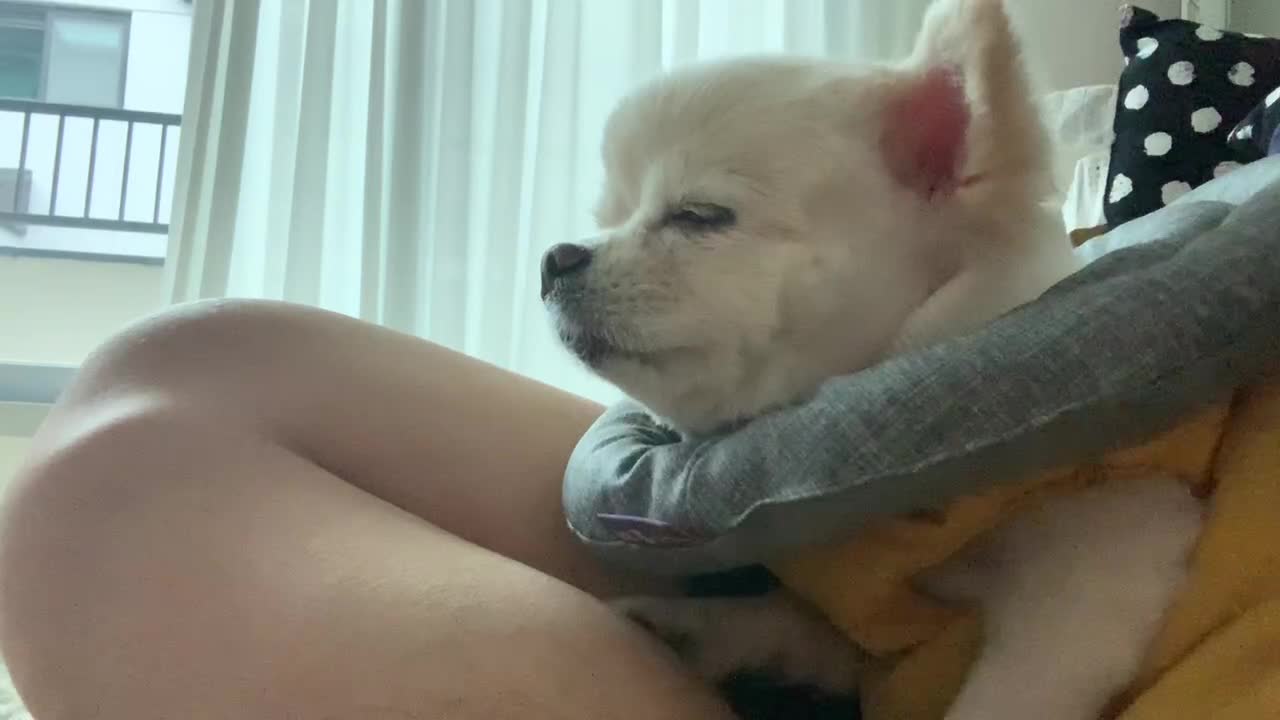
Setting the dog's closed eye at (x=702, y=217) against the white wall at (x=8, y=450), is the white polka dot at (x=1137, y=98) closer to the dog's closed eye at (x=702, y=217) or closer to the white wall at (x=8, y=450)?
the dog's closed eye at (x=702, y=217)

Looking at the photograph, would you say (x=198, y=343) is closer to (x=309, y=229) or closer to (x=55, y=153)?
(x=309, y=229)

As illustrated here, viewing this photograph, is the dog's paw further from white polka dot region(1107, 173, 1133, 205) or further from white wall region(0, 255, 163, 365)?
white wall region(0, 255, 163, 365)

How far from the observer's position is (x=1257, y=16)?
155 cm

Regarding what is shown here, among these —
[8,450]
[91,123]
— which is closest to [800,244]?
[8,450]

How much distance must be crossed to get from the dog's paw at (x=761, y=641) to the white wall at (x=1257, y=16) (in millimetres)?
1306

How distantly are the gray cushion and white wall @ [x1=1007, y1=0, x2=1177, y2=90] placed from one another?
3.75ft

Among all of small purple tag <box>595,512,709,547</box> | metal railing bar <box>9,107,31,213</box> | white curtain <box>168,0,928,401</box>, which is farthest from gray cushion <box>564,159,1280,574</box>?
metal railing bar <box>9,107,31,213</box>

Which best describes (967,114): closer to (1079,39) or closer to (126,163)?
(1079,39)

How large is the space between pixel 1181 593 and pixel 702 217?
310mm

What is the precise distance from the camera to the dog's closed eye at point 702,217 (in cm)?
61

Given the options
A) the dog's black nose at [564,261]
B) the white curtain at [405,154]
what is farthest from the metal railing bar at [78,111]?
the dog's black nose at [564,261]

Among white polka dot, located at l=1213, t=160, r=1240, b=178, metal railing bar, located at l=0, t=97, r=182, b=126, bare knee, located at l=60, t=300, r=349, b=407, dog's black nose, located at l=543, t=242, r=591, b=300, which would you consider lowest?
bare knee, located at l=60, t=300, r=349, b=407

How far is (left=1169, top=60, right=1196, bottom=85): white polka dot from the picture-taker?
41.0 inches

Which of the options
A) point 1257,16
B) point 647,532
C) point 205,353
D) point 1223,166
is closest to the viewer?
point 647,532
